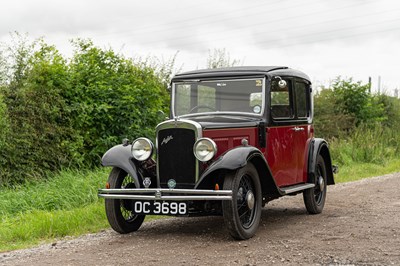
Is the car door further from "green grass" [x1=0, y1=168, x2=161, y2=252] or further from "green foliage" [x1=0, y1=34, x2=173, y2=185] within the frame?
"green foliage" [x1=0, y1=34, x2=173, y2=185]

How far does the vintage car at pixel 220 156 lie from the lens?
6.98 m

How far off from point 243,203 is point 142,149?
1.36 metres

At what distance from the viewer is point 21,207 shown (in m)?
9.49

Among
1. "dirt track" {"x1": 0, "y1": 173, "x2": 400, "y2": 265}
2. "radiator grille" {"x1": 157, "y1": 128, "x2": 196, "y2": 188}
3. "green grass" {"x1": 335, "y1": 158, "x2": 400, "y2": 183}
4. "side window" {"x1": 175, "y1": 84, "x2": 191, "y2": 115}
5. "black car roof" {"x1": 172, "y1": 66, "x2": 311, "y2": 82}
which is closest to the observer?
"dirt track" {"x1": 0, "y1": 173, "x2": 400, "y2": 265}

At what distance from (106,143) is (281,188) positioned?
5125mm

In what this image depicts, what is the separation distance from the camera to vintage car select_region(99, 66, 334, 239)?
22.9 ft

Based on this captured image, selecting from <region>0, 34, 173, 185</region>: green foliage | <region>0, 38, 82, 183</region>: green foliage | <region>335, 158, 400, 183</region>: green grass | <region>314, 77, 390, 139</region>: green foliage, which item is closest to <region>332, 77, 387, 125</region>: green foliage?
<region>314, 77, 390, 139</region>: green foliage

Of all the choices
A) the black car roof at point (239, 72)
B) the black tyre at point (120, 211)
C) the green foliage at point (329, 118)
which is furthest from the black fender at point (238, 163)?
the green foliage at point (329, 118)

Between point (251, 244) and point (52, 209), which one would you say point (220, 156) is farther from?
point (52, 209)

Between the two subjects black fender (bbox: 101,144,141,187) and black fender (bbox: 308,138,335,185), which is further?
black fender (bbox: 308,138,335,185)

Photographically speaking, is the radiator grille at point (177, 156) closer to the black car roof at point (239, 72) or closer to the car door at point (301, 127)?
the black car roof at point (239, 72)

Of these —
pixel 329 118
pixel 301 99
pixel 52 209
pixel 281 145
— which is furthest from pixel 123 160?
pixel 329 118

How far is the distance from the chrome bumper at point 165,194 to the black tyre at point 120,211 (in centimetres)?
24

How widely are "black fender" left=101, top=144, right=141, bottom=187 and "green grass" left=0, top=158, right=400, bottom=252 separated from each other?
103 cm
